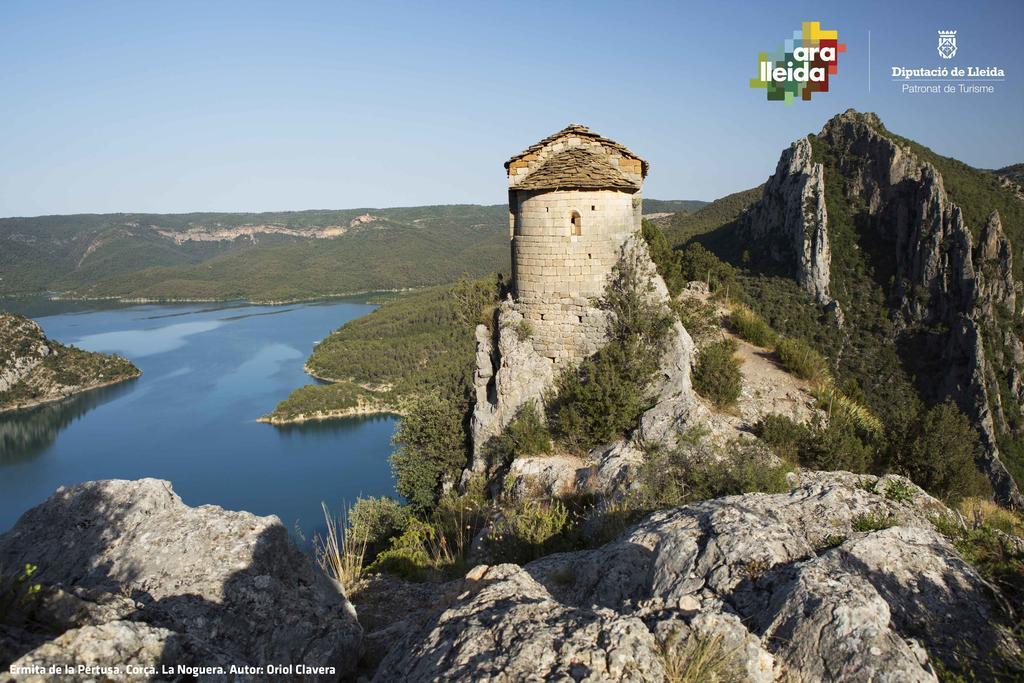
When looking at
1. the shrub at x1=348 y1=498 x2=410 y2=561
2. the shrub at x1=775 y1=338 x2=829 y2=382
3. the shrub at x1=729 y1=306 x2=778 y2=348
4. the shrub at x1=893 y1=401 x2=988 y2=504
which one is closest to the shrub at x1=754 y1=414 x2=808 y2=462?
the shrub at x1=893 y1=401 x2=988 y2=504

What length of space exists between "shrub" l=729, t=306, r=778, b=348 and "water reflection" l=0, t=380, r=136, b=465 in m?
61.4

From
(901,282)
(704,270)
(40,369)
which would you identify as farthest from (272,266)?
(704,270)

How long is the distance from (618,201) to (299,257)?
182 meters

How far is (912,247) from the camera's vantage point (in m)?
41.2

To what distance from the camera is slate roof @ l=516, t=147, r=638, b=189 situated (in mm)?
9945

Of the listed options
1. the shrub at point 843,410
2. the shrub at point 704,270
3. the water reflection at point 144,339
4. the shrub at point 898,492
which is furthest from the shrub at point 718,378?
the water reflection at point 144,339

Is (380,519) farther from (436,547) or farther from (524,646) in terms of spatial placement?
(524,646)

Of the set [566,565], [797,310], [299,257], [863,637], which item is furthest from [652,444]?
[299,257]

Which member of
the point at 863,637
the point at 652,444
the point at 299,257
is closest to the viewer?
the point at 863,637

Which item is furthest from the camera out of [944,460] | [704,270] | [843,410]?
[704,270]

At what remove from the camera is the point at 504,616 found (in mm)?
2873

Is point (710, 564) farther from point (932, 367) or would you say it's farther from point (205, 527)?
point (932, 367)

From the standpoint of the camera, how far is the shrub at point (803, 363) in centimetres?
1193

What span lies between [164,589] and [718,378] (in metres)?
9.15
